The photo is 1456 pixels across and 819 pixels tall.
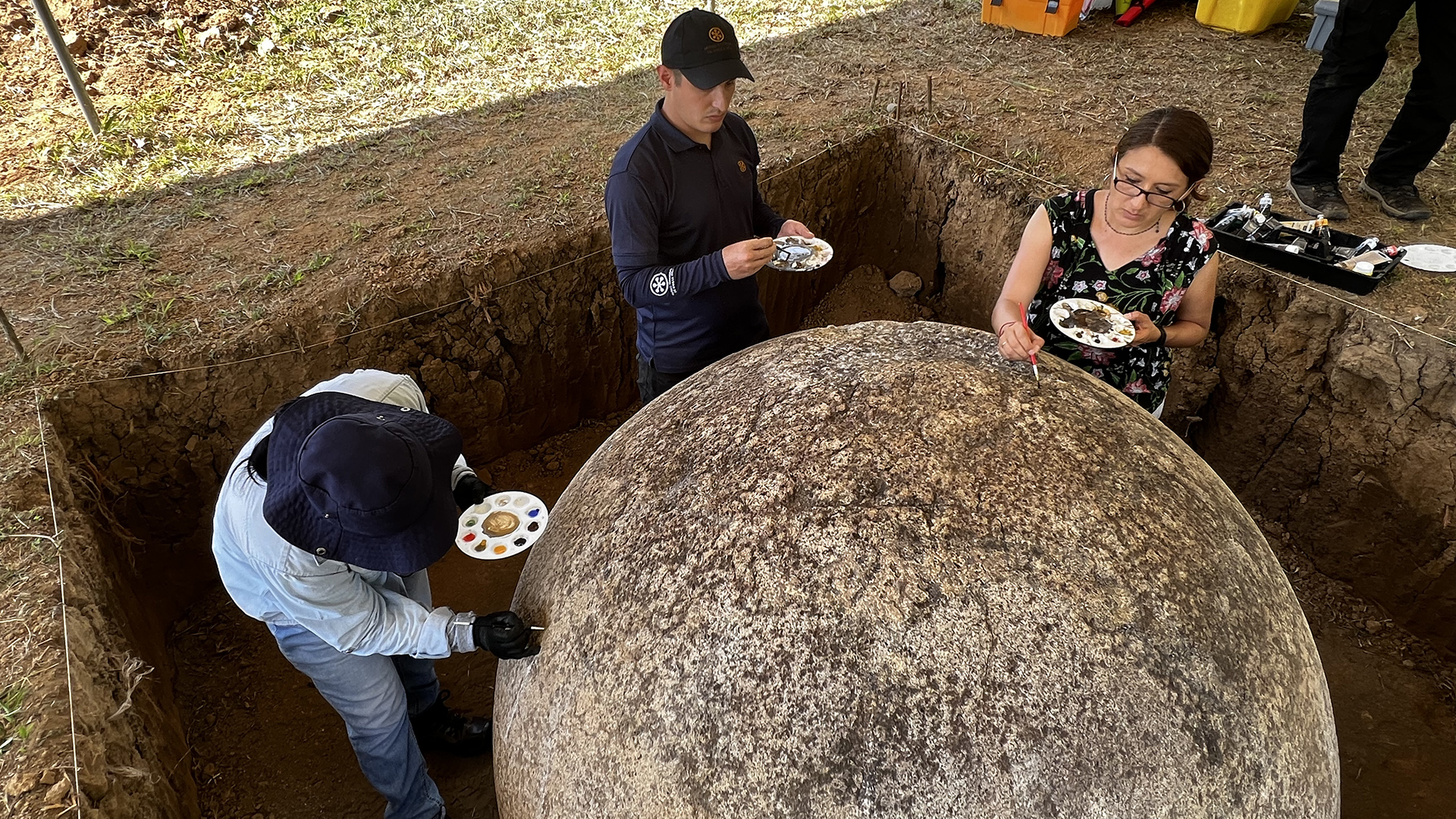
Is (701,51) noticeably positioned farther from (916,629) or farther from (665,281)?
(916,629)

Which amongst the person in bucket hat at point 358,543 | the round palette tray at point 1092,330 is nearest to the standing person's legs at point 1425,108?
the round palette tray at point 1092,330

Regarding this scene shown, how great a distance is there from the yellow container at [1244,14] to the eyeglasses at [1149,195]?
4.99 m

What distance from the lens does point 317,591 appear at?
200 cm

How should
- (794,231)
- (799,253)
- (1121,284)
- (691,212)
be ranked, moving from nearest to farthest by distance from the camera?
(1121,284) < (691,212) < (799,253) < (794,231)

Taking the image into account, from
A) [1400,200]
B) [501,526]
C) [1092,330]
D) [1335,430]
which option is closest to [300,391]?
[501,526]

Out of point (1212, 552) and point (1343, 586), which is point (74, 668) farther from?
point (1343, 586)

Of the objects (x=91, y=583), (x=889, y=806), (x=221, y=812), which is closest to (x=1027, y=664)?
(x=889, y=806)

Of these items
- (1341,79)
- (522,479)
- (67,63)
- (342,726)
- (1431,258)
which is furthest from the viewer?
(522,479)

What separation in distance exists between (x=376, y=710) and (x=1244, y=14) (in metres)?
7.18

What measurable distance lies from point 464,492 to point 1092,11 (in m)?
6.71

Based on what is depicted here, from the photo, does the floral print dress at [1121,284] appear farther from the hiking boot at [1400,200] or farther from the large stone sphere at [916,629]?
the hiking boot at [1400,200]

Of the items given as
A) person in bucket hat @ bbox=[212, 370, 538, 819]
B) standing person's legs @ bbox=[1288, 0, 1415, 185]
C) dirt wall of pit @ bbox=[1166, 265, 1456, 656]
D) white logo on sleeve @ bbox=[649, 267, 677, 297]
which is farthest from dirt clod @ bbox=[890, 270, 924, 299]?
person in bucket hat @ bbox=[212, 370, 538, 819]

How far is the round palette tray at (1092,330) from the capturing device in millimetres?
2381

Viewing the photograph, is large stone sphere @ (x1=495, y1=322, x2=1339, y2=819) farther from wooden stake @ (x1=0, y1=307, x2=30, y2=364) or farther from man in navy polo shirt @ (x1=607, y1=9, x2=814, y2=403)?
wooden stake @ (x1=0, y1=307, x2=30, y2=364)
